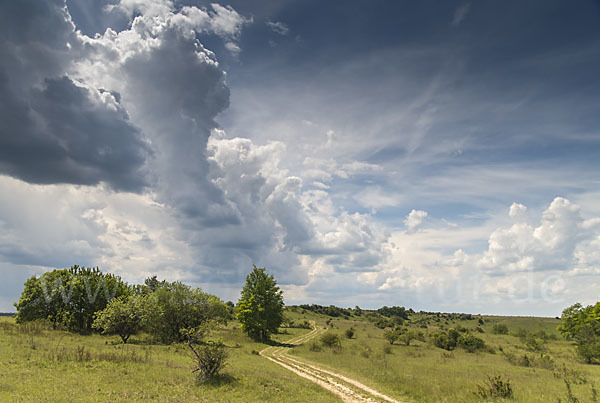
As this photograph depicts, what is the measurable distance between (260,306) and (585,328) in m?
58.5

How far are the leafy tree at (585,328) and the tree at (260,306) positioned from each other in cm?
4919

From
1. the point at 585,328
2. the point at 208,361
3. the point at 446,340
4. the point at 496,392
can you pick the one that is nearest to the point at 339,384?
the point at 208,361

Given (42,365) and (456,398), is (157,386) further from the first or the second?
(456,398)

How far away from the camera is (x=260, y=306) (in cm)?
6456

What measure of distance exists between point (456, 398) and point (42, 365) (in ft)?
96.1

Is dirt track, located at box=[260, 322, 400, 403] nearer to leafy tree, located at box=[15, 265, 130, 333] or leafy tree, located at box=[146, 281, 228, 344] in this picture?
leafy tree, located at box=[146, 281, 228, 344]

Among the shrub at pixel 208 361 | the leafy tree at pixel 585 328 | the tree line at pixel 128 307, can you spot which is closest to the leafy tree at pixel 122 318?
the tree line at pixel 128 307

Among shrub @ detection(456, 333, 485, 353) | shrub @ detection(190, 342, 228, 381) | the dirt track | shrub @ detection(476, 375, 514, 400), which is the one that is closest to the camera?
shrub @ detection(476, 375, 514, 400)

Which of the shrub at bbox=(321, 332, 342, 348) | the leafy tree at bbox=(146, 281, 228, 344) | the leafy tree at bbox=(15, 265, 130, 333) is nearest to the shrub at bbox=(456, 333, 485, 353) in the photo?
the shrub at bbox=(321, 332, 342, 348)

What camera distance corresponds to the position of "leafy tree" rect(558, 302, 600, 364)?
151ft

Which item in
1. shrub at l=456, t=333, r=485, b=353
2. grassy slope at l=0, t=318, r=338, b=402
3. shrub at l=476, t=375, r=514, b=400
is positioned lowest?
shrub at l=456, t=333, r=485, b=353

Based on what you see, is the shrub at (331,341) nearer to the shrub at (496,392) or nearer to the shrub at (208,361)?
the shrub at (208,361)

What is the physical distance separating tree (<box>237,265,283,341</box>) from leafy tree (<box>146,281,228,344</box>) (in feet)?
22.4

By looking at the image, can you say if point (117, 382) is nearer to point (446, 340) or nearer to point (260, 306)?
point (260, 306)
